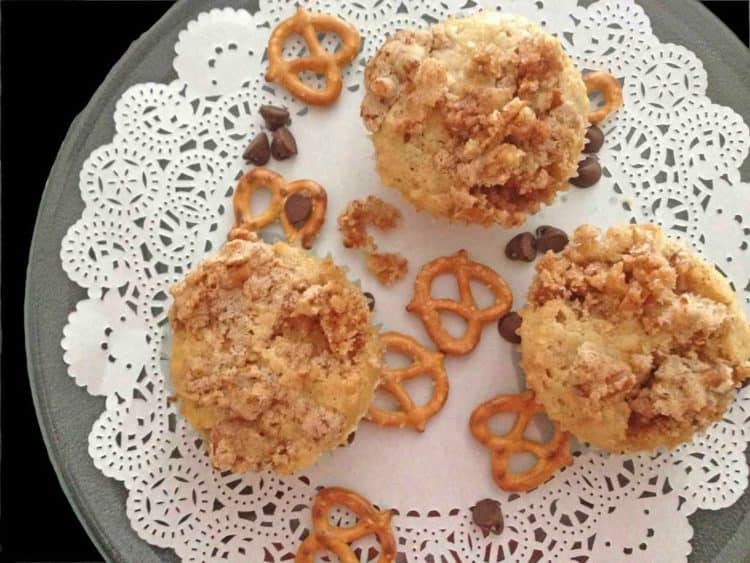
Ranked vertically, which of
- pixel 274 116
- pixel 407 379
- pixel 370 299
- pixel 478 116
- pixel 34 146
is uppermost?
pixel 478 116

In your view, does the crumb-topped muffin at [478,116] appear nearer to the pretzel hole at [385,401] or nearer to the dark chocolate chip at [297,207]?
the dark chocolate chip at [297,207]

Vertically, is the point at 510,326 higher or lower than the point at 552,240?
lower

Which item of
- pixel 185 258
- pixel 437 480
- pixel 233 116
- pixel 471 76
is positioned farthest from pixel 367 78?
pixel 437 480

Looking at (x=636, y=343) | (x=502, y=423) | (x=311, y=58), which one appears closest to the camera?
(x=636, y=343)

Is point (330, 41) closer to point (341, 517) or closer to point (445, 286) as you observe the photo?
point (445, 286)

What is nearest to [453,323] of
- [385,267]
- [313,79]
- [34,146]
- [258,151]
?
[385,267]

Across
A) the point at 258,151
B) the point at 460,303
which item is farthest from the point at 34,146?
the point at 460,303

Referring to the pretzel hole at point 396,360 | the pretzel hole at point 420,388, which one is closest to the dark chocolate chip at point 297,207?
the pretzel hole at point 396,360

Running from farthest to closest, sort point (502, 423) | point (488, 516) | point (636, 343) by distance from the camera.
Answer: point (502, 423) < point (488, 516) < point (636, 343)

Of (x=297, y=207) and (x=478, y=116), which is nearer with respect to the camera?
(x=478, y=116)
